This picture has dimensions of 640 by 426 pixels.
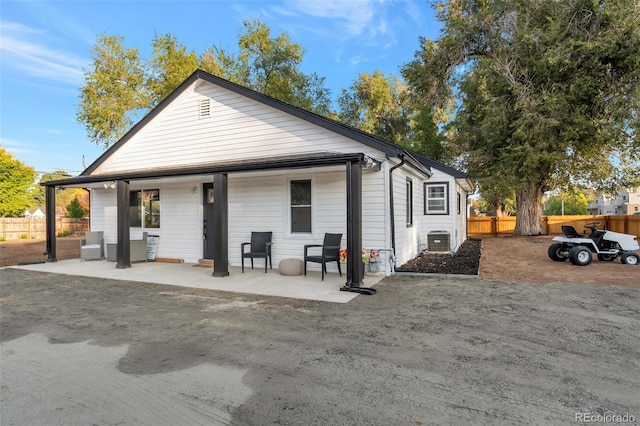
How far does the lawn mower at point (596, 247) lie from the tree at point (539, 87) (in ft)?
21.2

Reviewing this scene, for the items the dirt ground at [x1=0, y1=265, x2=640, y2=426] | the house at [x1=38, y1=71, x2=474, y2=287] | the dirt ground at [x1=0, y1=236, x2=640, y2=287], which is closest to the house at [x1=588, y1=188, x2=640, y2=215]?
the dirt ground at [x1=0, y1=236, x2=640, y2=287]

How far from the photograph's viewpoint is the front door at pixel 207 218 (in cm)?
970

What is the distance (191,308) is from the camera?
207 inches

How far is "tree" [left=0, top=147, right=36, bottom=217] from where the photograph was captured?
1016 inches

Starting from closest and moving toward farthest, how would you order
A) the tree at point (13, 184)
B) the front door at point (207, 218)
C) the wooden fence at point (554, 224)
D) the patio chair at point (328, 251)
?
1. the patio chair at point (328, 251)
2. the front door at point (207, 218)
3. the wooden fence at point (554, 224)
4. the tree at point (13, 184)

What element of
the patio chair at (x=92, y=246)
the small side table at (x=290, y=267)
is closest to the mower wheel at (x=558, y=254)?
the small side table at (x=290, y=267)

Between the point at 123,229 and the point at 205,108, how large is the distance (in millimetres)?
3954

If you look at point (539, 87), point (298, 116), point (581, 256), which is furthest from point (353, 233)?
point (539, 87)

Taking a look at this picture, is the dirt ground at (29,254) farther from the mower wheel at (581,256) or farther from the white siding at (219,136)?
the mower wheel at (581,256)

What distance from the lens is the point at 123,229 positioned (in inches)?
362

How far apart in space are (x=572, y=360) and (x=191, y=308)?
4728 millimetres

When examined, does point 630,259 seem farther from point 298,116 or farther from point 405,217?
point 298,116

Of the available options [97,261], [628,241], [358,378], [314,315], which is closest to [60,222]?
[97,261]

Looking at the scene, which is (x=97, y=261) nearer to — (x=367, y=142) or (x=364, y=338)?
(x=367, y=142)
